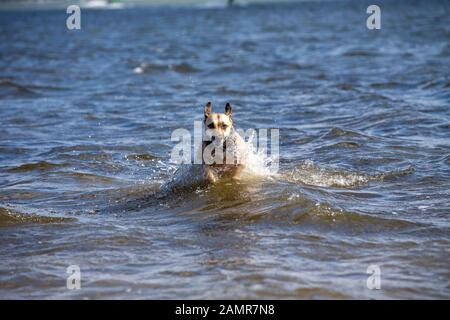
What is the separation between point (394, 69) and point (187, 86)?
676 centimetres

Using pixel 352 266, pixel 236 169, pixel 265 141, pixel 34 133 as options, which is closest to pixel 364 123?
pixel 265 141

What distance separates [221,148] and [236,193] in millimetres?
653

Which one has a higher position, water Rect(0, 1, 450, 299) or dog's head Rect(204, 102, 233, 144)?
dog's head Rect(204, 102, 233, 144)

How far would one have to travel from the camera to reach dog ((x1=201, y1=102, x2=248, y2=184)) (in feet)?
32.7

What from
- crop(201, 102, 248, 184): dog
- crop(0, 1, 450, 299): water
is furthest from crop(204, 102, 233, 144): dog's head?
crop(0, 1, 450, 299): water

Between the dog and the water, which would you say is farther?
the dog

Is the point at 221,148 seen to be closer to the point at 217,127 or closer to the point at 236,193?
the point at 217,127

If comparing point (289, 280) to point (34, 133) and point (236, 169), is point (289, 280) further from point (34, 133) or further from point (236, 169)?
point (34, 133)

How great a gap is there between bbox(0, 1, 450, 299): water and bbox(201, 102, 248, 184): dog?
23cm

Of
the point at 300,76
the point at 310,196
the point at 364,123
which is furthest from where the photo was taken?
the point at 300,76

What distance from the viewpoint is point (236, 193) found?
10.0m

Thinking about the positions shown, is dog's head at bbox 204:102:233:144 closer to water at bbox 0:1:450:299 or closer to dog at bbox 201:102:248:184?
dog at bbox 201:102:248:184

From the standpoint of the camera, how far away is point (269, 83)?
22.0 metres

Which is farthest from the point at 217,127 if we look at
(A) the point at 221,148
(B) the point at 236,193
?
(B) the point at 236,193
